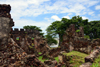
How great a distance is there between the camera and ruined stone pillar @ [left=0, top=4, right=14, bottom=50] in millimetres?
5121

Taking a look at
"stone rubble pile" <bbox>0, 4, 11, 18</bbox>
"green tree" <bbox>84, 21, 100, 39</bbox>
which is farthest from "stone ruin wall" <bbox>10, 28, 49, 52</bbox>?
"green tree" <bbox>84, 21, 100, 39</bbox>

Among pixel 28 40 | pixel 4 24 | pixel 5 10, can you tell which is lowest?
pixel 28 40

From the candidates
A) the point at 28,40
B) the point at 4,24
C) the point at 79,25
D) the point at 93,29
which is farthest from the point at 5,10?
the point at 93,29

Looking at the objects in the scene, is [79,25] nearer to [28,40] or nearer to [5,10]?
[28,40]

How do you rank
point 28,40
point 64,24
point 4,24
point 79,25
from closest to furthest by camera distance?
point 4,24 → point 28,40 → point 64,24 → point 79,25

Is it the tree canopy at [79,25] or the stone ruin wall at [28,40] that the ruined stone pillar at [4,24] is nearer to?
the stone ruin wall at [28,40]

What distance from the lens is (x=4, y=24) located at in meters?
5.30

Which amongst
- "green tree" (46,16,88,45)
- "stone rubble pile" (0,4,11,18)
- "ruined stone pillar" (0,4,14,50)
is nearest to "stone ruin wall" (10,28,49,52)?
"green tree" (46,16,88,45)

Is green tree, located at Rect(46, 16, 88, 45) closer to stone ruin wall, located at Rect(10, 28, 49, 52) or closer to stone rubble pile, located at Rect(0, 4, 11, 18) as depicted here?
stone ruin wall, located at Rect(10, 28, 49, 52)

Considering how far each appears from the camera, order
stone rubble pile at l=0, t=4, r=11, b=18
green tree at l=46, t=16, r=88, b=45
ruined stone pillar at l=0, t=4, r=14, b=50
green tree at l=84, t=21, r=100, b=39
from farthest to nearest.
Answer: green tree at l=84, t=21, r=100, b=39, green tree at l=46, t=16, r=88, b=45, stone rubble pile at l=0, t=4, r=11, b=18, ruined stone pillar at l=0, t=4, r=14, b=50

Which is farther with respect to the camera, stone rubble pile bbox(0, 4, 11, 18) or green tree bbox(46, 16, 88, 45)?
green tree bbox(46, 16, 88, 45)

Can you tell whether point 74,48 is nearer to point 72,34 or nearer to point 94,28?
point 72,34

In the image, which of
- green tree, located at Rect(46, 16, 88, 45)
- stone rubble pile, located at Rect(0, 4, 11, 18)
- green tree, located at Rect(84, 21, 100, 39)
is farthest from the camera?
green tree, located at Rect(84, 21, 100, 39)

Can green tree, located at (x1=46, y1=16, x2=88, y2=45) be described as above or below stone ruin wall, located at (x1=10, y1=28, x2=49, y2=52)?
above
